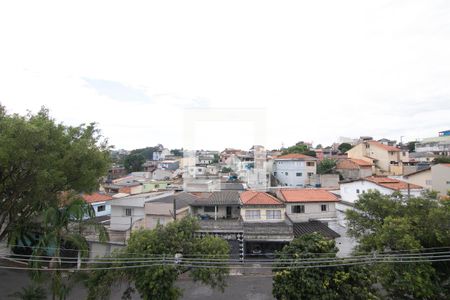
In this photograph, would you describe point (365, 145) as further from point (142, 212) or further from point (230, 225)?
point (142, 212)

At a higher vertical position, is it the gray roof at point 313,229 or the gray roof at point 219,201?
the gray roof at point 219,201

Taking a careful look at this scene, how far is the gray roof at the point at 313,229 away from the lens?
1677 centimetres

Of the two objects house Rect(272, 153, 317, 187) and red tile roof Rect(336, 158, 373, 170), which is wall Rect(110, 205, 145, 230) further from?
red tile roof Rect(336, 158, 373, 170)

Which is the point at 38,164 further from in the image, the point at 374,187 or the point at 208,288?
the point at 374,187

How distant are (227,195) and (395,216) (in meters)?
13.4

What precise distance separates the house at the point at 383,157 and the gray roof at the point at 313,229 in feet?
86.1

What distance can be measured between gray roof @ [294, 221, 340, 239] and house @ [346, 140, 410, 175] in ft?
86.1

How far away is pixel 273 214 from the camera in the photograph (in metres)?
18.2

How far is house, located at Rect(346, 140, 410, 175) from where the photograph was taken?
39500 millimetres

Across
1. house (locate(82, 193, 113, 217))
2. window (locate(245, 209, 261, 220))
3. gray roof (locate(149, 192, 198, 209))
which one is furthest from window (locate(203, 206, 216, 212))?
house (locate(82, 193, 113, 217))

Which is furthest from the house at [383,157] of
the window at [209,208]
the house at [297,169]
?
the window at [209,208]

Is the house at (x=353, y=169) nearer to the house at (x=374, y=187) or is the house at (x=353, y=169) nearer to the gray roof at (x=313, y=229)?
the house at (x=374, y=187)

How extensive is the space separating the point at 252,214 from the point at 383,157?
3224 centimetres

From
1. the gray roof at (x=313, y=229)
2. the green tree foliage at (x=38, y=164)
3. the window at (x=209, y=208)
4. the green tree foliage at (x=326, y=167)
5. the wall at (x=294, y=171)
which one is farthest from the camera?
the green tree foliage at (x=326, y=167)
